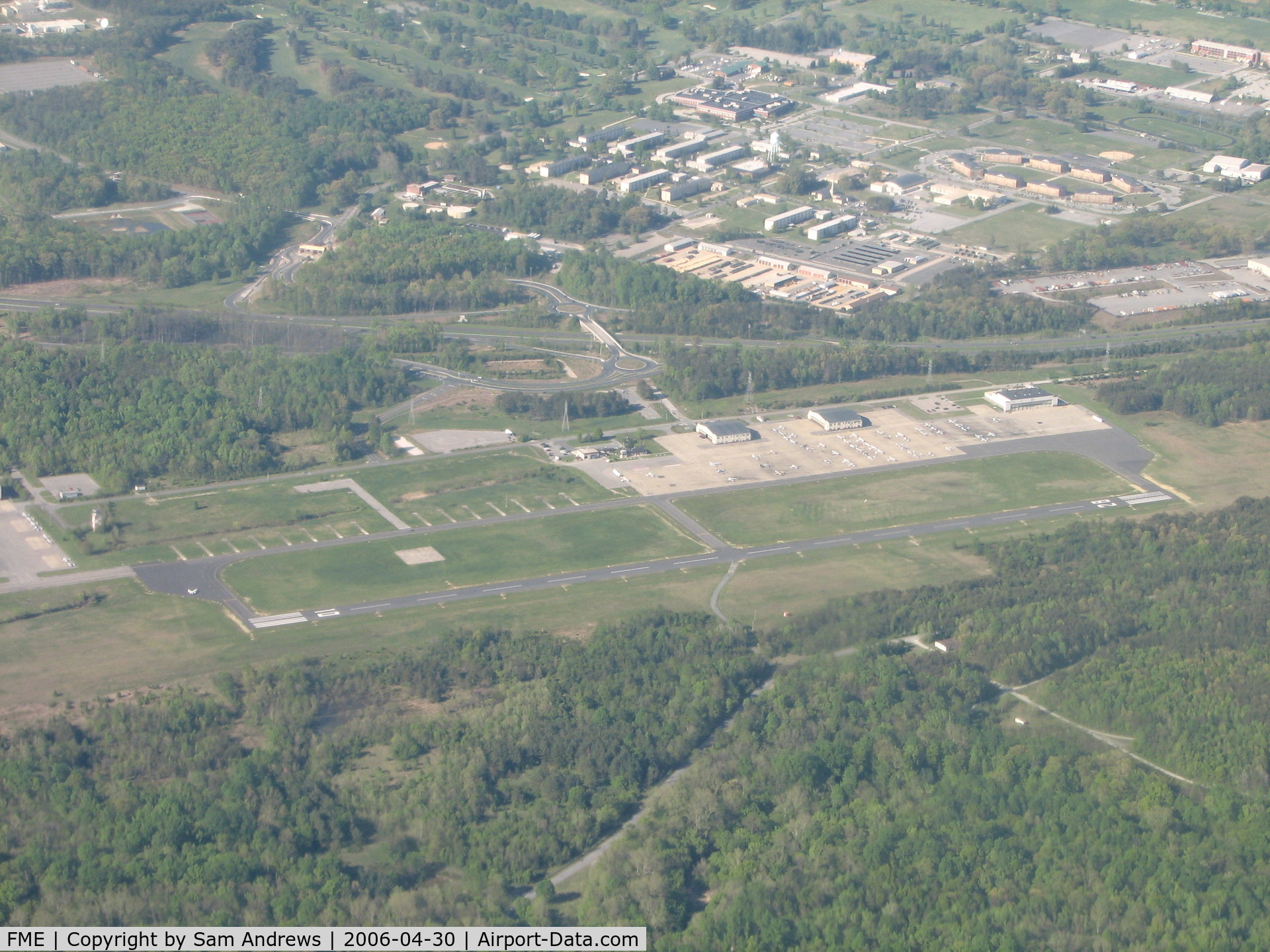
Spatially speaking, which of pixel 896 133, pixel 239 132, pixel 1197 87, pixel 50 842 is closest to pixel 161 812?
pixel 50 842

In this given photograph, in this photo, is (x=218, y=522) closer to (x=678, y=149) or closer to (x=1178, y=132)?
(x=678, y=149)

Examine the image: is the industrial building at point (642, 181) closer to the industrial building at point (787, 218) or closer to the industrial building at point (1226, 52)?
the industrial building at point (787, 218)

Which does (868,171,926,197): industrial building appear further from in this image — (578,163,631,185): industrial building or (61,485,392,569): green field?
(61,485,392,569): green field

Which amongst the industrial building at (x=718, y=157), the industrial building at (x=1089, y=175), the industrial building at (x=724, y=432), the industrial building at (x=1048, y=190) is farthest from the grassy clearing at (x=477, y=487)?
the industrial building at (x=1089, y=175)

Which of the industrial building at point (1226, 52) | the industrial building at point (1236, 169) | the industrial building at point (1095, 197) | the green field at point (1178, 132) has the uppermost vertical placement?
the industrial building at point (1226, 52)

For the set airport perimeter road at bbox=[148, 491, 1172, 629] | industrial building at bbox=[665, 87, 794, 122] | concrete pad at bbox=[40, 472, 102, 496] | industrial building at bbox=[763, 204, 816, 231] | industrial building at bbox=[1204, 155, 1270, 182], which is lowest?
airport perimeter road at bbox=[148, 491, 1172, 629]

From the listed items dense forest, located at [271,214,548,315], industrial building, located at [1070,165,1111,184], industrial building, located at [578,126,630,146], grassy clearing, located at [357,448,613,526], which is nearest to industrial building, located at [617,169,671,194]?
industrial building, located at [578,126,630,146]
